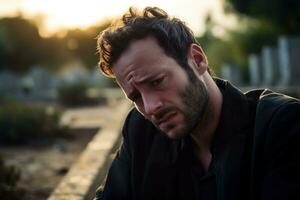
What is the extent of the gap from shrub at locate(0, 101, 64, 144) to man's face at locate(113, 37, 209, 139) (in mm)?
7459

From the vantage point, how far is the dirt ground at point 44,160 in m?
5.76

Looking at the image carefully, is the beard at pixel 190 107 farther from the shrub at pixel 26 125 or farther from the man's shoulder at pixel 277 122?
the shrub at pixel 26 125

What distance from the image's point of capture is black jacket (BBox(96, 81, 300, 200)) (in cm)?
201

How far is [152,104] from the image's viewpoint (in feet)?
7.51

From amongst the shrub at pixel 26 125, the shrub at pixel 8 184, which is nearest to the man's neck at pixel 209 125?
the shrub at pixel 8 184

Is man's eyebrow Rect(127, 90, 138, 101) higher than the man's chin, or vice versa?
man's eyebrow Rect(127, 90, 138, 101)

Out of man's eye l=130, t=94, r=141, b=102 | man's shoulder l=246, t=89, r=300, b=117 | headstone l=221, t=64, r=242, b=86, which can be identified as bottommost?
headstone l=221, t=64, r=242, b=86

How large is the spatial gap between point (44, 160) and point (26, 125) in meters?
2.06

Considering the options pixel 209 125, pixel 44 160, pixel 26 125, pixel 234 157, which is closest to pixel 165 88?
pixel 209 125

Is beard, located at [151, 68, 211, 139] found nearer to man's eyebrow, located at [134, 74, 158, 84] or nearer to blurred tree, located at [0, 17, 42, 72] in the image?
man's eyebrow, located at [134, 74, 158, 84]

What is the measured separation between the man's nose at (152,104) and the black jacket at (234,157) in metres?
0.29

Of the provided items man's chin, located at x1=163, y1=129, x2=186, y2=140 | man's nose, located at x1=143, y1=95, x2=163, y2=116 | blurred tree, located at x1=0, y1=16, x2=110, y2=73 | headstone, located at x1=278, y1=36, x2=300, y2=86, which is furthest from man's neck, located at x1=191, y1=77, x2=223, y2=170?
blurred tree, located at x1=0, y1=16, x2=110, y2=73

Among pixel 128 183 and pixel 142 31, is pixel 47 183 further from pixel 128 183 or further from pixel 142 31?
pixel 142 31

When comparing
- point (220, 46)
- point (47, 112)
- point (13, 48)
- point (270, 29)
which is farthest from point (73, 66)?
point (47, 112)
